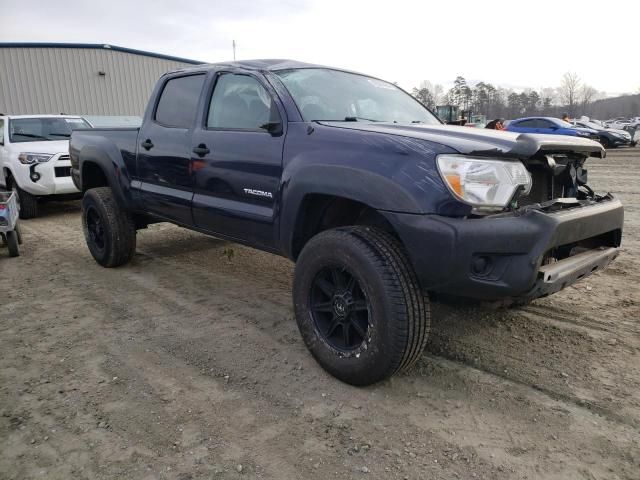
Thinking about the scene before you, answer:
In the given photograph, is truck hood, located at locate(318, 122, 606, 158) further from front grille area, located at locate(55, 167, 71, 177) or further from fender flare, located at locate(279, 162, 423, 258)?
front grille area, located at locate(55, 167, 71, 177)

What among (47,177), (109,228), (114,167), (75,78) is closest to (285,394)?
(109,228)

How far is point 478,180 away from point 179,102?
284cm

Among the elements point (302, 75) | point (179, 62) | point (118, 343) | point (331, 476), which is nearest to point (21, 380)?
point (118, 343)

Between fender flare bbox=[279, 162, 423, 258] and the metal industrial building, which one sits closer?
fender flare bbox=[279, 162, 423, 258]

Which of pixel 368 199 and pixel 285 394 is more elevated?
pixel 368 199

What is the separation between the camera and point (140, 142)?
441cm

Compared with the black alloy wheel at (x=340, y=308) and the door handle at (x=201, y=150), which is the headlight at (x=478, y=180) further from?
the door handle at (x=201, y=150)

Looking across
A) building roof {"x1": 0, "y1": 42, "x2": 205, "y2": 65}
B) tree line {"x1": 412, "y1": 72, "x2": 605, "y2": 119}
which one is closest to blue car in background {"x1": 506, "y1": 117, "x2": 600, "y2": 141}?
building roof {"x1": 0, "y1": 42, "x2": 205, "y2": 65}

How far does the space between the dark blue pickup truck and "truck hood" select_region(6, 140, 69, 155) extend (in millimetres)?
5169

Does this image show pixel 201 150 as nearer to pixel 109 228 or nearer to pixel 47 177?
pixel 109 228

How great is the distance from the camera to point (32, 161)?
798 cm

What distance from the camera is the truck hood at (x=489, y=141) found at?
240cm

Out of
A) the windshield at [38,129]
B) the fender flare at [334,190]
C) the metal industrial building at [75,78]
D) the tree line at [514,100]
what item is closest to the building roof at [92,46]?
the metal industrial building at [75,78]

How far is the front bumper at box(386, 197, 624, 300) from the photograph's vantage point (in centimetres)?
227
